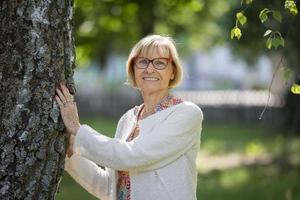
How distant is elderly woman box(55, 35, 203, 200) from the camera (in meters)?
4.17

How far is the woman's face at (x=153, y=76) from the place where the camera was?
4340 mm

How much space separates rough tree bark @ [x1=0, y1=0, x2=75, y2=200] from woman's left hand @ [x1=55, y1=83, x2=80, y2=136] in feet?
0.12

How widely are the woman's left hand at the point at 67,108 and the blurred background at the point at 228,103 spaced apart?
2.16 ft

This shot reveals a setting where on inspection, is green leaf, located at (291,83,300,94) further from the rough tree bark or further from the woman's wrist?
the rough tree bark

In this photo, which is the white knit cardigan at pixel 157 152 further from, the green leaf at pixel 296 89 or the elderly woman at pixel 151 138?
the green leaf at pixel 296 89

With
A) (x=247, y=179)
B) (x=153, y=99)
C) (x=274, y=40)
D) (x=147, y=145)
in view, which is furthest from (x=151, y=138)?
(x=247, y=179)

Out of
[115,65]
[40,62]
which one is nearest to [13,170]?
[40,62]

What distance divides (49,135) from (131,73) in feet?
2.13

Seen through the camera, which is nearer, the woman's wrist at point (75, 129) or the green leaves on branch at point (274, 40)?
the woman's wrist at point (75, 129)

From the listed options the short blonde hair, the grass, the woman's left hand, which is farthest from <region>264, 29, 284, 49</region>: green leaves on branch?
the grass

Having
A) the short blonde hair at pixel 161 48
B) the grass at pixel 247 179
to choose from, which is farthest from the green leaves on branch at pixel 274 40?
the grass at pixel 247 179

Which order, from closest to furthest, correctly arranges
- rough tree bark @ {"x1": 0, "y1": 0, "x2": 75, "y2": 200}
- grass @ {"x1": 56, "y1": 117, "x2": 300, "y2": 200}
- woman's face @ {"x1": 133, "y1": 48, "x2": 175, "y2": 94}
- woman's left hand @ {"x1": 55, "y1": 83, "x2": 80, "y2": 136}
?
rough tree bark @ {"x1": 0, "y1": 0, "x2": 75, "y2": 200}, woman's left hand @ {"x1": 55, "y1": 83, "x2": 80, "y2": 136}, woman's face @ {"x1": 133, "y1": 48, "x2": 175, "y2": 94}, grass @ {"x1": 56, "y1": 117, "x2": 300, "y2": 200}

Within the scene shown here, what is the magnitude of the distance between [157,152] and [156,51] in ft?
1.86

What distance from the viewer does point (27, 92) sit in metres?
4.13
